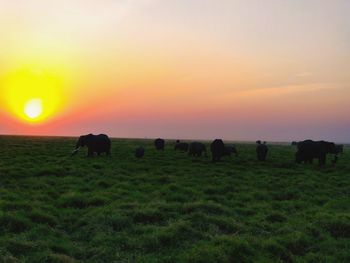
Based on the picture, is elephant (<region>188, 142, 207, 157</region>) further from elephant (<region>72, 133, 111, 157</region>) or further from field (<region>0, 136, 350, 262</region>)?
field (<region>0, 136, 350, 262</region>)

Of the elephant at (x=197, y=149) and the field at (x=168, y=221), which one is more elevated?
the elephant at (x=197, y=149)

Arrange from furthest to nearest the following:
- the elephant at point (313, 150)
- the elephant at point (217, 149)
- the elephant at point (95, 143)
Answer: the elephant at point (95, 143) → the elephant at point (313, 150) → the elephant at point (217, 149)

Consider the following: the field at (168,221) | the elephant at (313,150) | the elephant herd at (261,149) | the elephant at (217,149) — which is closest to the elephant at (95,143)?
the elephant herd at (261,149)

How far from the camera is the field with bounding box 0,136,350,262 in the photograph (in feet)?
33.0

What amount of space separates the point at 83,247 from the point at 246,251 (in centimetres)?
447

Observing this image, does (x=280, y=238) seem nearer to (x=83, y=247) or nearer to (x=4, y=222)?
(x=83, y=247)

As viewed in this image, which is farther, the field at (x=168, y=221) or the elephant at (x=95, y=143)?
the elephant at (x=95, y=143)

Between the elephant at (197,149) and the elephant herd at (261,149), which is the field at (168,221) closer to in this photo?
the elephant herd at (261,149)

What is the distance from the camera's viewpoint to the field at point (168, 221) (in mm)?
10047

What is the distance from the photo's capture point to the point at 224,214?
571 inches

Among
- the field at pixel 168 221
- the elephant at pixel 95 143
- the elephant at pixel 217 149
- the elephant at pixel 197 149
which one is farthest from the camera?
the elephant at pixel 197 149

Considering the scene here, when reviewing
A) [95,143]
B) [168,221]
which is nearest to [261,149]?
[95,143]

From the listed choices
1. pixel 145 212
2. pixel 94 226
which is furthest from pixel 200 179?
pixel 94 226

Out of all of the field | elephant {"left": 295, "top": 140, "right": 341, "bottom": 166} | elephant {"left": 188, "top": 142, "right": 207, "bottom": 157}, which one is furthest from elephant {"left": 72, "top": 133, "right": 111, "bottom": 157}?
elephant {"left": 295, "top": 140, "right": 341, "bottom": 166}
